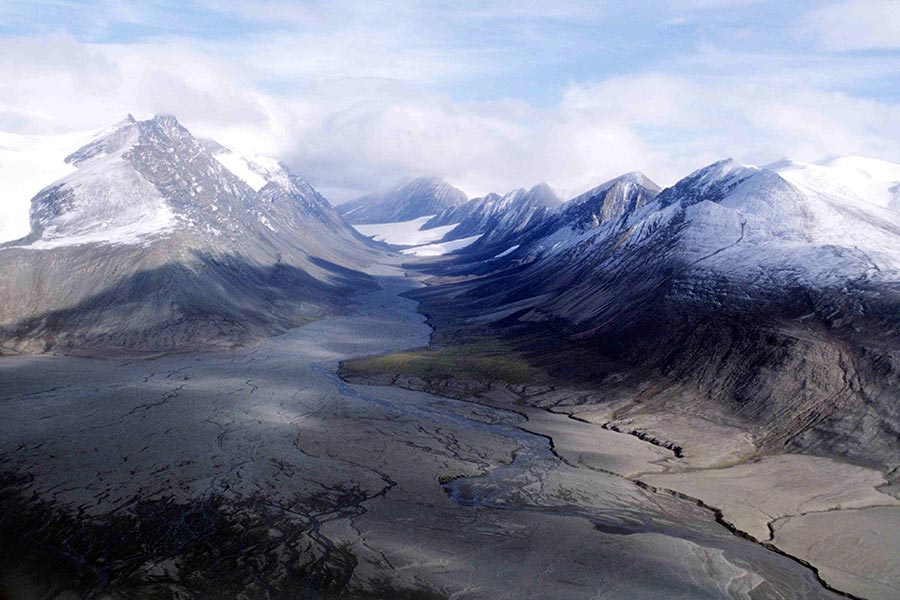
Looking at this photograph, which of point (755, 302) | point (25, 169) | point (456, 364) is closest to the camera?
point (755, 302)

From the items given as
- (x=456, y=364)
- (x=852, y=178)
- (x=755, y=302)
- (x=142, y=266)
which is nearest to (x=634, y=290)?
(x=755, y=302)

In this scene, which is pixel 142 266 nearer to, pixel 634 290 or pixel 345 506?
pixel 634 290

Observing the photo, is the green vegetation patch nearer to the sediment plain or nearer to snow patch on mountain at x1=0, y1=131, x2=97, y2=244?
the sediment plain

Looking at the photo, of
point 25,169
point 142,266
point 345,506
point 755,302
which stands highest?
point 25,169

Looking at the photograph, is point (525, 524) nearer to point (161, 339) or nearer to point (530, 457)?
point (530, 457)

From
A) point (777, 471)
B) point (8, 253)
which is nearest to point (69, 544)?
point (777, 471)

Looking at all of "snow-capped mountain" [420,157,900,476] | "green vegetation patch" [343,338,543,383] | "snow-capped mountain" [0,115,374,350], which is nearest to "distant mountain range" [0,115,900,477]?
"snow-capped mountain" [420,157,900,476]

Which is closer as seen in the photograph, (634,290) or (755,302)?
(755,302)
